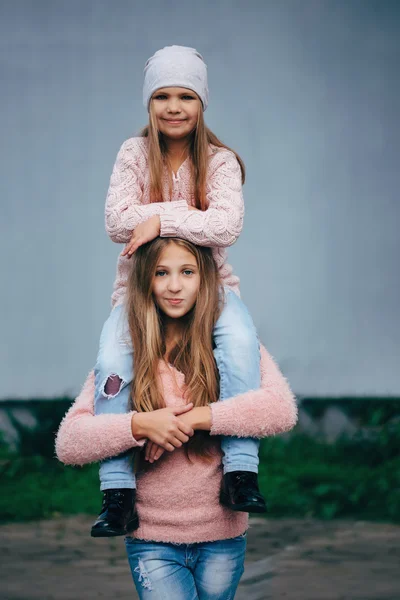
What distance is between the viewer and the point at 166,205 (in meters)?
2.68

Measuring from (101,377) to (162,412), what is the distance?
191 mm

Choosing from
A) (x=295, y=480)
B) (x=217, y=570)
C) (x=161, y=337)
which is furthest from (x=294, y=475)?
(x=161, y=337)

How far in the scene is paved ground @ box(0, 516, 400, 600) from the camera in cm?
504

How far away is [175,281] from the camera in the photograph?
103 inches

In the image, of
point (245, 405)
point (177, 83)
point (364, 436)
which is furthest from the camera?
point (364, 436)

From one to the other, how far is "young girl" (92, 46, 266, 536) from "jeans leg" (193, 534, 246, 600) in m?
0.15

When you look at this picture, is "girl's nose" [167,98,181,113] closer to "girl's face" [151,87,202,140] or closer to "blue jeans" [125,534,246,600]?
"girl's face" [151,87,202,140]

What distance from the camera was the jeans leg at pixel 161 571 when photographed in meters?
2.58

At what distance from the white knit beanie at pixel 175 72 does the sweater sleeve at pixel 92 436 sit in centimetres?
89

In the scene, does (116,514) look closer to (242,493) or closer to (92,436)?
(92,436)

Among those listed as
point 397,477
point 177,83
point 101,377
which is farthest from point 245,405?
point 397,477

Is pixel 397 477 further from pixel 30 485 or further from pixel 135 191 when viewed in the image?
pixel 135 191

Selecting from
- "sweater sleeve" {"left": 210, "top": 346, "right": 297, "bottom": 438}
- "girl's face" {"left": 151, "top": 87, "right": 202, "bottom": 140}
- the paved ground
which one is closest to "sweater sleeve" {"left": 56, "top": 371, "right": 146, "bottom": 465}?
"sweater sleeve" {"left": 210, "top": 346, "right": 297, "bottom": 438}

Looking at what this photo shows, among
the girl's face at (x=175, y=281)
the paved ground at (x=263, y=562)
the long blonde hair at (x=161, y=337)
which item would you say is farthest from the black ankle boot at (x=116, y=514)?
the paved ground at (x=263, y=562)
